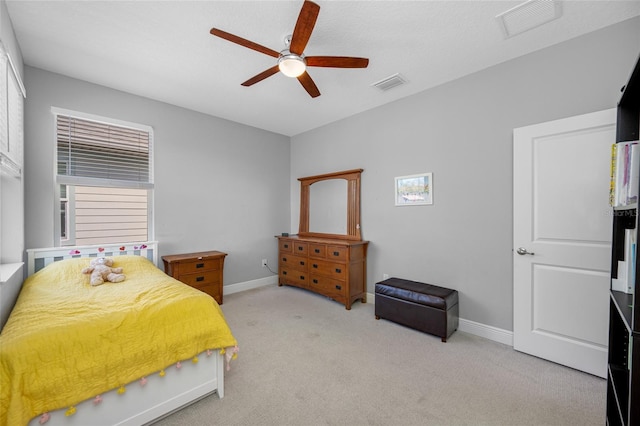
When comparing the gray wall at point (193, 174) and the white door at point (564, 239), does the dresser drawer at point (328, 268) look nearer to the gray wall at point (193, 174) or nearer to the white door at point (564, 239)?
the gray wall at point (193, 174)

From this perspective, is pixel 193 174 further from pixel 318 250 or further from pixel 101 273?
pixel 318 250

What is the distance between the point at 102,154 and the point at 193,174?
102 centimetres

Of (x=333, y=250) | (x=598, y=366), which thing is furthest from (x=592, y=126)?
(x=333, y=250)

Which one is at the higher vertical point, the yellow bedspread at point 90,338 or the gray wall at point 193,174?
the gray wall at point 193,174

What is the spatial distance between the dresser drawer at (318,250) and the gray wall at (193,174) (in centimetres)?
107

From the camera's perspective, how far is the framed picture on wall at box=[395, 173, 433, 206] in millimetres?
3121

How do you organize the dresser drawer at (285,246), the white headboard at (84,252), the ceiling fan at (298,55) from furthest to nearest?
the dresser drawer at (285,246) → the white headboard at (84,252) → the ceiling fan at (298,55)

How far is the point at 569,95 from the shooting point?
2.25m

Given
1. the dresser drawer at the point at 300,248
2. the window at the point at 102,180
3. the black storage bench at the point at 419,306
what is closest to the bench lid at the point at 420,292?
the black storage bench at the point at 419,306

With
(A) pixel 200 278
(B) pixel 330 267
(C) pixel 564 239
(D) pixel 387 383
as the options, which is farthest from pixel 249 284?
(C) pixel 564 239

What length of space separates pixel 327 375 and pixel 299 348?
476 millimetres

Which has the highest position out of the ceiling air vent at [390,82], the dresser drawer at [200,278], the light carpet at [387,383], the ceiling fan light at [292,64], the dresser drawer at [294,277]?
the ceiling air vent at [390,82]

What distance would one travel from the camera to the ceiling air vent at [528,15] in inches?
73.9

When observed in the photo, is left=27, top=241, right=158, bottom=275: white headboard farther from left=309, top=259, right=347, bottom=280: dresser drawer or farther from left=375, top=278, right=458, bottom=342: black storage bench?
left=375, top=278, right=458, bottom=342: black storage bench
